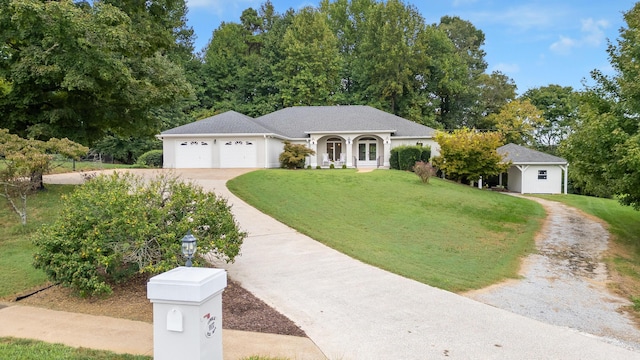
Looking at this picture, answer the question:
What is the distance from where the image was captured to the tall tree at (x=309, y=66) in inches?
1686

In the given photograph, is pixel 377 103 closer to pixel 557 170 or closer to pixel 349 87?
pixel 349 87

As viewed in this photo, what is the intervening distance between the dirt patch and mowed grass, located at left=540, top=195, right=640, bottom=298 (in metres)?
7.32

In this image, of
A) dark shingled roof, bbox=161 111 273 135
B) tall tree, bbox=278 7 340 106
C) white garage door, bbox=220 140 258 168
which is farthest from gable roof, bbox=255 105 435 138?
tall tree, bbox=278 7 340 106

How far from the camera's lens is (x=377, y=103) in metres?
43.1

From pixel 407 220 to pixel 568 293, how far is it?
6.68m

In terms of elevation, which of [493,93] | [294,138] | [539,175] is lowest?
[539,175]

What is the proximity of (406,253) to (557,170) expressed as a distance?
24648mm

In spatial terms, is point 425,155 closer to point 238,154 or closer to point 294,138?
point 294,138

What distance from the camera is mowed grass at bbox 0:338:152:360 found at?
13.3 ft

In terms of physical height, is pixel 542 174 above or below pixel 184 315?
above

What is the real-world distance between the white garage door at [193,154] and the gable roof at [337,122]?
17.7 feet

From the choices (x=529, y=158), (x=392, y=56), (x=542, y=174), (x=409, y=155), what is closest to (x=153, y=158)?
(x=409, y=155)

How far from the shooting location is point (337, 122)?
31.6m

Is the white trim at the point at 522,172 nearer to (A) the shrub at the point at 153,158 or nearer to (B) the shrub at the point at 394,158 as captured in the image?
(B) the shrub at the point at 394,158
